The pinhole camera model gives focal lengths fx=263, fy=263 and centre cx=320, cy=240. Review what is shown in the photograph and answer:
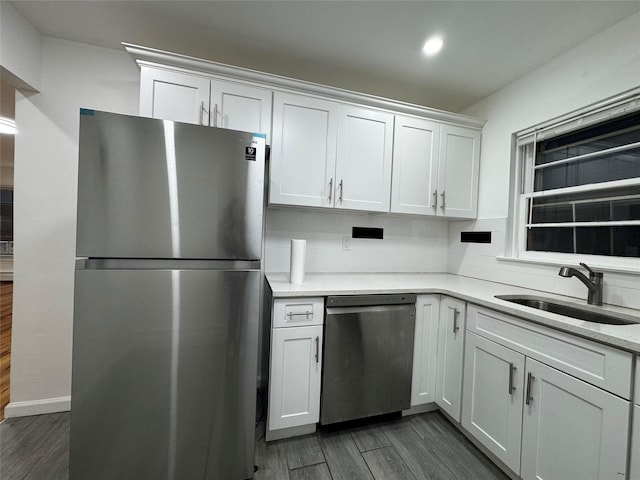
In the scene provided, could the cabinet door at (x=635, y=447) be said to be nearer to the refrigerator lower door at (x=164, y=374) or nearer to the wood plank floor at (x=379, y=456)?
the wood plank floor at (x=379, y=456)

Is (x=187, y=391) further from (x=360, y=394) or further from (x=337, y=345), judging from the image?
(x=360, y=394)

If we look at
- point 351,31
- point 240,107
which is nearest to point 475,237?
point 351,31

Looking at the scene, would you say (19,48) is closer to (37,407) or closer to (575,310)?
(37,407)

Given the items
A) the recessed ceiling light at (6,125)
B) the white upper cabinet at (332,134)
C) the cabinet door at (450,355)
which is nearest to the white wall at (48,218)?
the white upper cabinet at (332,134)

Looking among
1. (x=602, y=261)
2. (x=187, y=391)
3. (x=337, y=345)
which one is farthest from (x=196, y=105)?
(x=602, y=261)

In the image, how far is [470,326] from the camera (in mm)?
1650

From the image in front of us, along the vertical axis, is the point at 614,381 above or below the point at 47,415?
above

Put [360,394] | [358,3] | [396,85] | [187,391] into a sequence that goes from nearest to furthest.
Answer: [187,391] → [358,3] → [360,394] → [396,85]

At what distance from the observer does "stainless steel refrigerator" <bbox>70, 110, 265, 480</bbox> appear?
1.15m

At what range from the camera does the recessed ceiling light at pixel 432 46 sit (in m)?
1.67

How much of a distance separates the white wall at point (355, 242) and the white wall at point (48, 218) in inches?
55.1

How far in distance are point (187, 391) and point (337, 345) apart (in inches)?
32.9

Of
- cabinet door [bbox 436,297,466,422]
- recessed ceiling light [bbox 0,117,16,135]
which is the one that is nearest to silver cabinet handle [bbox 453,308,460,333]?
cabinet door [bbox 436,297,466,422]

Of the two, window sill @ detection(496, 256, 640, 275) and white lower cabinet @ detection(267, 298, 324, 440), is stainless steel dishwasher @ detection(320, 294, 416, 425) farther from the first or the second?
window sill @ detection(496, 256, 640, 275)
